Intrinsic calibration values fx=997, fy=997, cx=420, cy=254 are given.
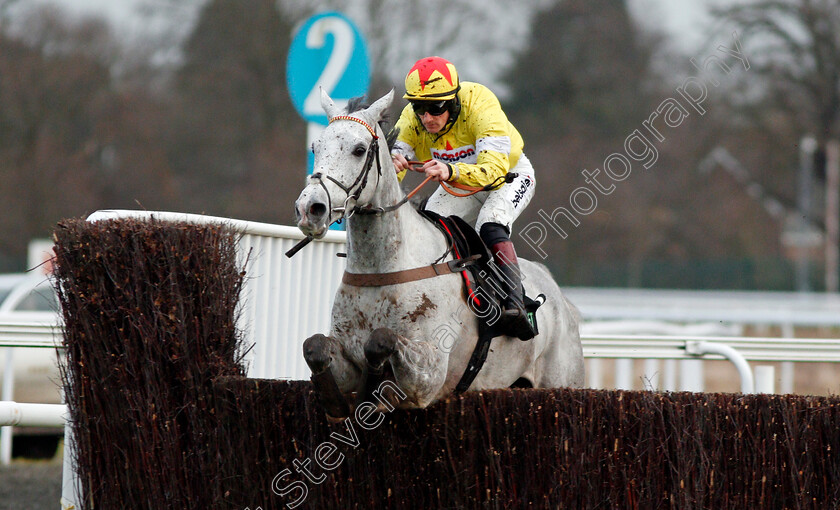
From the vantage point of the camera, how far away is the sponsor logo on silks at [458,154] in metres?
5.14

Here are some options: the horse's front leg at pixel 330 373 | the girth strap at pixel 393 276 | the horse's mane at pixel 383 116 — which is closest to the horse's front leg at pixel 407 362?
the horse's front leg at pixel 330 373

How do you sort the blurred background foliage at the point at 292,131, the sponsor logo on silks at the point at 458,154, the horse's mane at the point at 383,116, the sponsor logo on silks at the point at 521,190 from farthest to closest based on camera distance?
the blurred background foliage at the point at 292,131 < the sponsor logo on silks at the point at 521,190 < the sponsor logo on silks at the point at 458,154 < the horse's mane at the point at 383,116

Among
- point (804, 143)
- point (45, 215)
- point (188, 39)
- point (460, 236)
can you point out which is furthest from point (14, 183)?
point (460, 236)

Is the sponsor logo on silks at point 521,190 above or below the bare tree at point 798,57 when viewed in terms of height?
below

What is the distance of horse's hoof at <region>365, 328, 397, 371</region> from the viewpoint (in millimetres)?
4113

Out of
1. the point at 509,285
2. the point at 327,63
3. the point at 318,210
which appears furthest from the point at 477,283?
the point at 327,63

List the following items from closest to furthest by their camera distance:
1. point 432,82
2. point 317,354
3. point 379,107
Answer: point 317,354, point 379,107, point 432,82

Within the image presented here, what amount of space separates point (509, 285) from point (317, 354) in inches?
47.1

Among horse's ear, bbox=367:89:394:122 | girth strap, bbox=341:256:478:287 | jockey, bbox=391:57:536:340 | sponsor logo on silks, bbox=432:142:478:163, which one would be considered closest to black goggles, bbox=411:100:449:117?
jockey, bbox=391:57:536:340

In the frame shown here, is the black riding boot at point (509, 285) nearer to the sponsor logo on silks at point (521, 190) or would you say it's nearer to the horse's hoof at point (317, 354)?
the sponsor logo on silks at point (521, 190)

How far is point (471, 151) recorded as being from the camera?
16.9 feet

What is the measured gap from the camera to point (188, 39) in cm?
2942

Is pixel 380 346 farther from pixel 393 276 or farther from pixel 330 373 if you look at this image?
pixel 393 276

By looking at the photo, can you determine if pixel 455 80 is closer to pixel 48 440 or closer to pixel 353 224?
pixel 353 224
